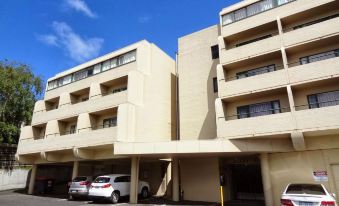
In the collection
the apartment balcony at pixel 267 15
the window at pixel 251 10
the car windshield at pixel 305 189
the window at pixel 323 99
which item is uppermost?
the window at pixel 251 10

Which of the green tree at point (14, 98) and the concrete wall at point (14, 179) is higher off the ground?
the green tree at point (14, 98)

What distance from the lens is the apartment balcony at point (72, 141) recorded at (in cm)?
2117

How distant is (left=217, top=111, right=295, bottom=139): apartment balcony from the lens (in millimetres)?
16594

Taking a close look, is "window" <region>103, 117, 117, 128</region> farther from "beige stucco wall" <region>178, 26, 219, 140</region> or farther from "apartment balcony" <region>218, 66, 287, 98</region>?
"apartment balcony" <region>218, 66, 287, 98</region>

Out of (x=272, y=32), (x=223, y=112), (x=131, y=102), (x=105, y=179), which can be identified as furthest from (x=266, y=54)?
(x=105, y=179)

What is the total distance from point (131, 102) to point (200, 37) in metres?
9.27

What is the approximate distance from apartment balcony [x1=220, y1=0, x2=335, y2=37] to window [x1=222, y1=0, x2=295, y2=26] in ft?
1.10

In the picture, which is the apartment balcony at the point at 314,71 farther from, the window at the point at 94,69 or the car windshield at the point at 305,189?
the window at the point at 94,69

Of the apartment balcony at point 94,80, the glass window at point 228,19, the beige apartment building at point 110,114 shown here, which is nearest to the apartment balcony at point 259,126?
the beige apartment building at point 110,114

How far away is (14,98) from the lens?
1531 inches

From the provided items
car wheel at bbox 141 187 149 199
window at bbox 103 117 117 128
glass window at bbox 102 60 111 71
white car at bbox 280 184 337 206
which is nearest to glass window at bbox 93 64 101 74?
glass window at bbox 102 60 111 71

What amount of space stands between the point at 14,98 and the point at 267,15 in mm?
36023

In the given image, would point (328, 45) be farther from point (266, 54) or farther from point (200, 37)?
point (200, 37)

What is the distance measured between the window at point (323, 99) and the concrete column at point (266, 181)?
4.71 meters
